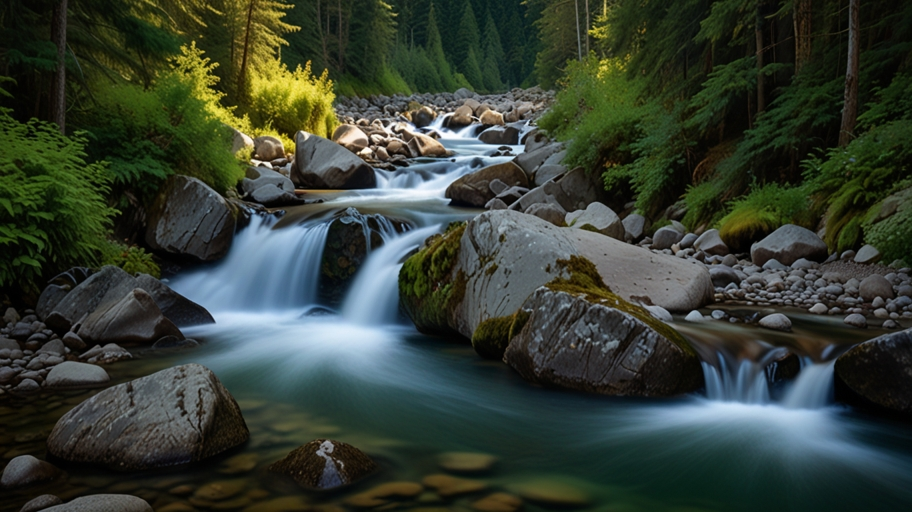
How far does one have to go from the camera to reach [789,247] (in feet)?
27.9

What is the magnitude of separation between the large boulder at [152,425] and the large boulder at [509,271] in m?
2.95

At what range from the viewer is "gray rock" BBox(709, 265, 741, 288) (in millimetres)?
8070

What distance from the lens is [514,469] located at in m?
Result: 3.83

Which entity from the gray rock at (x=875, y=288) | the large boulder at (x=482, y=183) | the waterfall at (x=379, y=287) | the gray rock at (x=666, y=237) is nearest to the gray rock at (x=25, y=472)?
the waterfall at (x=379, y=287)

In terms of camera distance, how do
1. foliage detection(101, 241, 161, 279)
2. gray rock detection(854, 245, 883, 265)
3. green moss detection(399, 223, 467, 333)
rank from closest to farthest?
green moss detection(399, 223, 467, 333)
gray rock detection(854, 245, 883, 265)
foliage detection(101, 241, 161, 279)

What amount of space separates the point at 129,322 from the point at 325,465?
13.3 ft

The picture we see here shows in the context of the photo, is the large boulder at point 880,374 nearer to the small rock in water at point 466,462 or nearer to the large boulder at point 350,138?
the small rock in water at point 466,462

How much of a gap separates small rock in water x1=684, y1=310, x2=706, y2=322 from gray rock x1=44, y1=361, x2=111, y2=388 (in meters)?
5.62

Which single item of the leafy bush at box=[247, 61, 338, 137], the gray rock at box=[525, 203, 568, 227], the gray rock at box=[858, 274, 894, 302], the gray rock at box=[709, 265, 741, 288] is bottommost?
the gray rock at box=[858, 274, 894, 302]

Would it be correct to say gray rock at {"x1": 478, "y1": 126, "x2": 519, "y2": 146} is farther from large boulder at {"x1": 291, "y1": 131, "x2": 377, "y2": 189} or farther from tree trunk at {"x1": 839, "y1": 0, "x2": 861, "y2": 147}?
tree trunk at {"x1": 839, "y1": 0, "x2": 861, "y2": 147}

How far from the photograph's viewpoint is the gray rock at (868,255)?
7.58m

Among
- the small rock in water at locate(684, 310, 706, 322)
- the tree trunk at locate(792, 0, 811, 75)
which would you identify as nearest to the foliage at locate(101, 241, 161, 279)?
the small rock in water at locate(684, 310, 706, 322)

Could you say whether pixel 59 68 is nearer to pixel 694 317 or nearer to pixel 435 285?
pixel 435 285

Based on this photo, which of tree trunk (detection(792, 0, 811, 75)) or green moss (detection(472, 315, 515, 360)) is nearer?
green moss (detection(472, 315, 515, 360))
